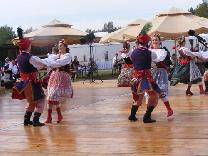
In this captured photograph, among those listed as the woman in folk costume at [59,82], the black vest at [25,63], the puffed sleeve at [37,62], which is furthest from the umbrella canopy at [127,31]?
the puffed sleeve at [37,62]

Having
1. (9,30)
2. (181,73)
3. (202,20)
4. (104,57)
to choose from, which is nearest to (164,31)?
(202,20)

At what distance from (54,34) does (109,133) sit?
50.4 ft

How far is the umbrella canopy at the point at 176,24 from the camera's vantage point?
18.3 m

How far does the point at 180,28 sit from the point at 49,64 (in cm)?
1027

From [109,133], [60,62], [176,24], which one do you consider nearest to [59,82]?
[60,62]

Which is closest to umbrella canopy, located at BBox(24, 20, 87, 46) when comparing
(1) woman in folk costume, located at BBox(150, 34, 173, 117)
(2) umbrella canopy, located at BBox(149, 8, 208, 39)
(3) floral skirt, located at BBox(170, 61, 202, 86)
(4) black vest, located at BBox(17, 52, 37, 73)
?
(2) umbrella canopy, located at BBox(149, 8, 208, 39)

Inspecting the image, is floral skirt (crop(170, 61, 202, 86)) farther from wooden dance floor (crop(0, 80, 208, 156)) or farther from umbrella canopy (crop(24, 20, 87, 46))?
umbrella canopy (crop(24, 20, 87, 46))

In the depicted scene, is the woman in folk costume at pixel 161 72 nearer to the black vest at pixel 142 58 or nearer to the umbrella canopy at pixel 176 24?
the black vest at pixel 142 58

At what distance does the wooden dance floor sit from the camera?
6688 millimetres

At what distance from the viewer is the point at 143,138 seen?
7367mm

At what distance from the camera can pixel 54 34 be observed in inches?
902

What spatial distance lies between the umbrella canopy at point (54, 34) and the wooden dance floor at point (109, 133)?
455 inches

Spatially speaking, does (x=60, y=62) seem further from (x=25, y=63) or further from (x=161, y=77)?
(x=161, y=77)

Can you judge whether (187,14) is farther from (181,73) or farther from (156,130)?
(156,130)
